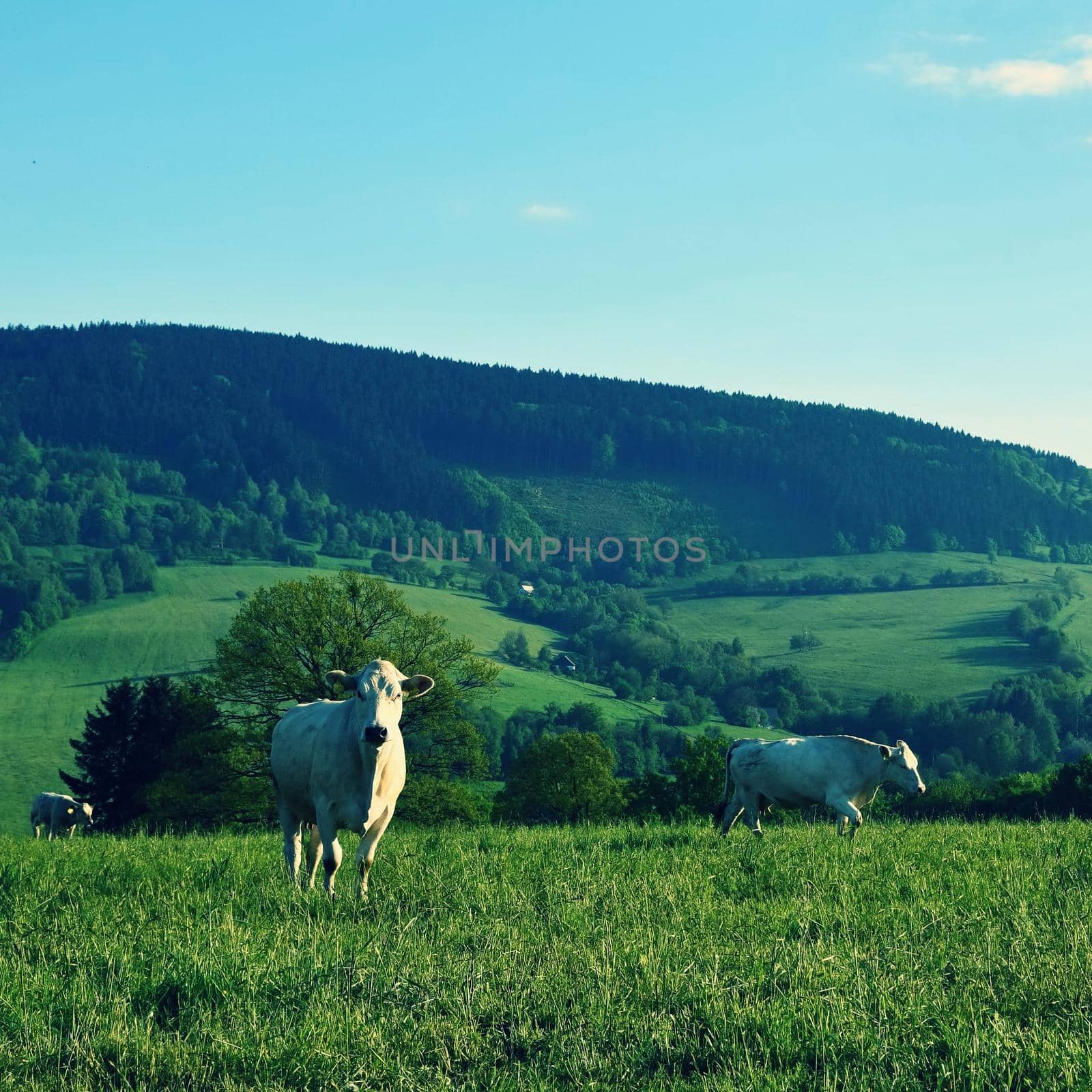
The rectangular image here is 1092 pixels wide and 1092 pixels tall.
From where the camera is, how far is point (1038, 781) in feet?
144

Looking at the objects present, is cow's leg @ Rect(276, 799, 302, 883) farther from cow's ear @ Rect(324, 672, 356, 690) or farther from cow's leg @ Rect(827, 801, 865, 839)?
cow's leg @ Rect(827, 801, 865, 839)

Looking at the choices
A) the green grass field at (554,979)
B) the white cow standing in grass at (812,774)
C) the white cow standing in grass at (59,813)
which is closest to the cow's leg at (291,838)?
the green grass field at (554,979)

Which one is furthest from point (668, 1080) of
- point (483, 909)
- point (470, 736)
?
point (470, 736)

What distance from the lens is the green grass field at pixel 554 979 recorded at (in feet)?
19.7

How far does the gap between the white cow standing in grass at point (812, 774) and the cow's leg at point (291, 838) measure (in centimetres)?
821

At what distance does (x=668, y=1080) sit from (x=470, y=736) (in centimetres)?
3678

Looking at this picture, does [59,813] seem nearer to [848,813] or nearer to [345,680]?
[848,813]

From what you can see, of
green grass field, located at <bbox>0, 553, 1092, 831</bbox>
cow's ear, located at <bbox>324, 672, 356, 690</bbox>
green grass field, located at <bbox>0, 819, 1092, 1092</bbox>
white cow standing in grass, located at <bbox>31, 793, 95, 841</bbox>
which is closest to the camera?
green grass field, located at <bbox>0, 819, 1092, 1092</bbox>

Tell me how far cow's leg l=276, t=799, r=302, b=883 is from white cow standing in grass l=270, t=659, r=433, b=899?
0.01 m

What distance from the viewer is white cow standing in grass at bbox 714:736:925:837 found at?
61.6 ft

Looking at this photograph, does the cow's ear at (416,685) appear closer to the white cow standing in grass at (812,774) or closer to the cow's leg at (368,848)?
the cow's leg at (368,848)

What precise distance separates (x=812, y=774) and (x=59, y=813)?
27724 mm

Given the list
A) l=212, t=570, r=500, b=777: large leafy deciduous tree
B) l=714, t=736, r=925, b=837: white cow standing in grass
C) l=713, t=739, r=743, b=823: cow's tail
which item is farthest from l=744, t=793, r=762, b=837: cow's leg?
l=212, t=570, r=500, b=777: large leafy deciduous tree

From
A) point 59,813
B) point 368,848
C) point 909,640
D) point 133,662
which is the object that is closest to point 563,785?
point 59,813
